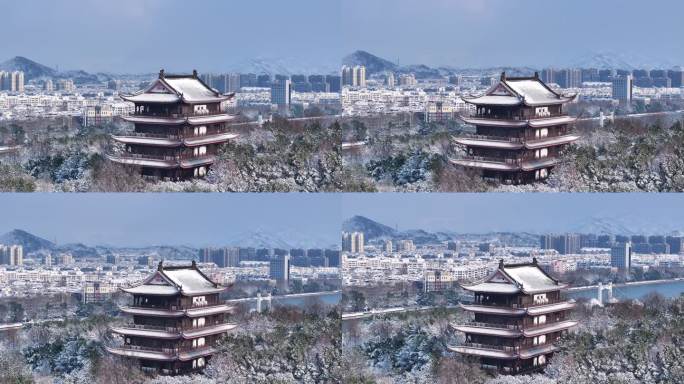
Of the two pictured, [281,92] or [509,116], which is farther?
[281,92]

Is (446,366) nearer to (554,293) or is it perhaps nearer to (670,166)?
(554,293)

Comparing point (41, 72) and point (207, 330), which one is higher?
point (41, 72)

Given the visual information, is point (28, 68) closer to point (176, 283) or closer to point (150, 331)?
point (176, 283)

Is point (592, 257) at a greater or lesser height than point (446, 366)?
greater

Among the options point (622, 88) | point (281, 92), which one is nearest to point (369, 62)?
point (281, 92)

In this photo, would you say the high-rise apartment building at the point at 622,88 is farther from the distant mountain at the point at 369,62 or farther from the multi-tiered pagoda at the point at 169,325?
the multi-tiered pagoda at the point at 169,325

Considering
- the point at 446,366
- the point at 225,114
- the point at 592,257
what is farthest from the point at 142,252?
the point at 592,257

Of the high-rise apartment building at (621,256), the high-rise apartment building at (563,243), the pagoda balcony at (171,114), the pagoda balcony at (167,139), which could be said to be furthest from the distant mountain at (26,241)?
the high-rise apartment building at (621,256)
